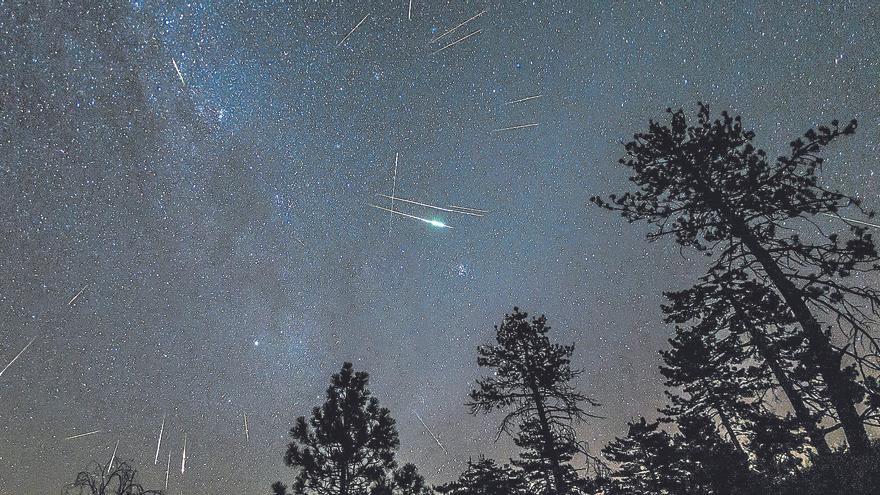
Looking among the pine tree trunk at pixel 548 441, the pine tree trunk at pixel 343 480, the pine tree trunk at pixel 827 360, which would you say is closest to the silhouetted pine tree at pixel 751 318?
the pine tree trunk at pixel 827 360

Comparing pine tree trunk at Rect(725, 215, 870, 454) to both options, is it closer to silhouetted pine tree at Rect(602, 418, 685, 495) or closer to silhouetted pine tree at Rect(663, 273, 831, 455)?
silhouetted pine tree at Rect(663, 273, 831, 455)

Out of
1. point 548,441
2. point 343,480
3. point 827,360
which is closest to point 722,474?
point 548,441

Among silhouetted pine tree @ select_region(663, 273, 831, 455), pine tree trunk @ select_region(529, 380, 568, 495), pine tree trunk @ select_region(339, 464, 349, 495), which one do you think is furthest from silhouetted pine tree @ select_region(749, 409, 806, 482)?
pine tree trunk @ select_region(339, 464, 349, 495)

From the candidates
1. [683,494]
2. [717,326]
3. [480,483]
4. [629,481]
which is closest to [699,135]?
[717,326]

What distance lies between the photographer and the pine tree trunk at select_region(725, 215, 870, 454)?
8.24 m

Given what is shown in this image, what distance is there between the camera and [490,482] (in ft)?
70.5

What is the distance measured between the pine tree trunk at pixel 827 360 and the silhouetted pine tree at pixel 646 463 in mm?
9303

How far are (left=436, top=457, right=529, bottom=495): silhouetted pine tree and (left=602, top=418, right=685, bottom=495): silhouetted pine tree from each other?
4974 mm

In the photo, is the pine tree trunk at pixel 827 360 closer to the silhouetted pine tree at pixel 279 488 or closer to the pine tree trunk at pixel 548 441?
the pine tree trunk at pixel 548 441

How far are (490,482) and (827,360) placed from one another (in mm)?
18034

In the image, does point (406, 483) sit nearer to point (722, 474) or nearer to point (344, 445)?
point (344, 445)

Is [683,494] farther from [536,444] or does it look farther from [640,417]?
[640,417]

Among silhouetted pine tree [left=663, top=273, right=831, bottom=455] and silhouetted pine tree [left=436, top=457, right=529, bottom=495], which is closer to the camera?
silhouetted pine tree [left=663, top=273, right=831, bottom=455]

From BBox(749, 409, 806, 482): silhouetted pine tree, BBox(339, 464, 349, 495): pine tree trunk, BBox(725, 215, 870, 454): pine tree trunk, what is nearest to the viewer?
BBox(725, 215, 870, 454): pine tree trunk
